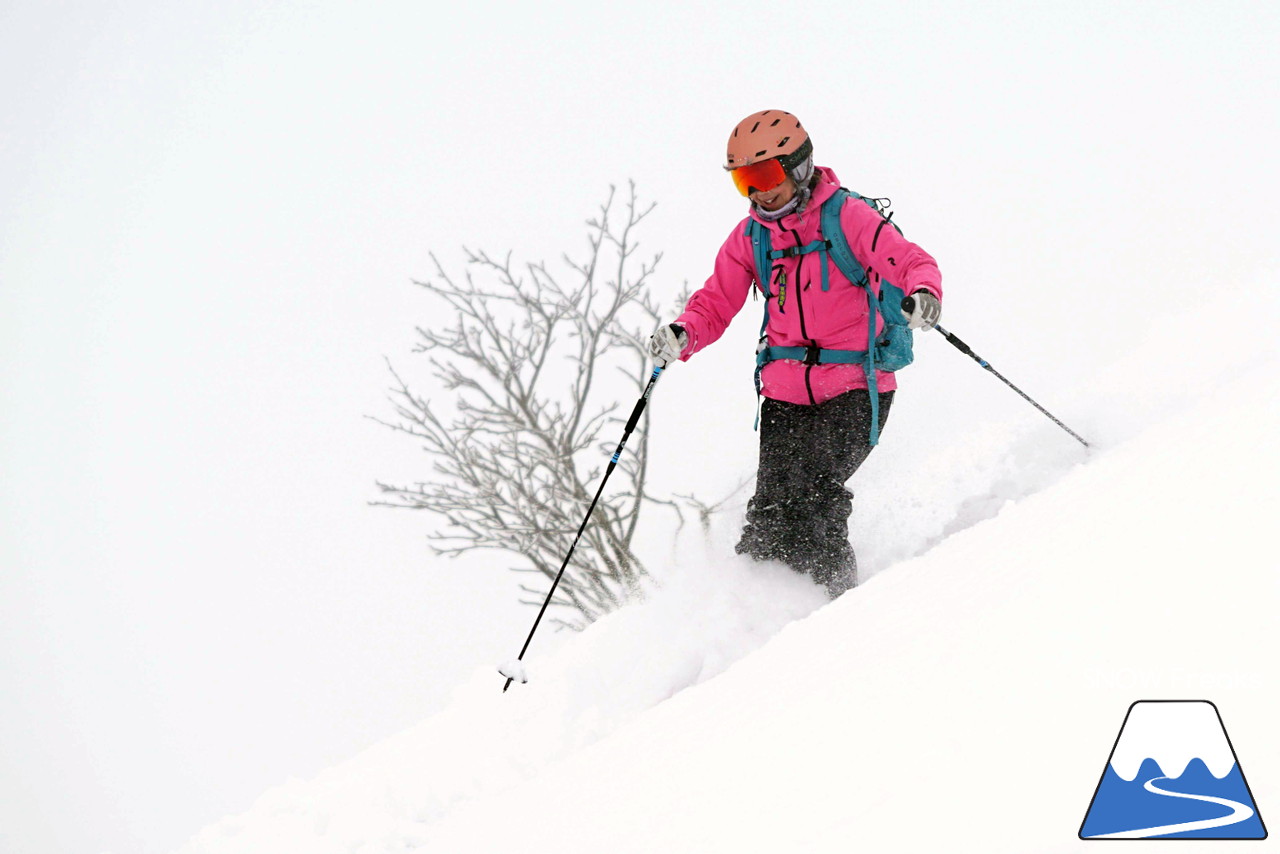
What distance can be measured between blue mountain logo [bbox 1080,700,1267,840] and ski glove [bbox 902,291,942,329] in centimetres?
197

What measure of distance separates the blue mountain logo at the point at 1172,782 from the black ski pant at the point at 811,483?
92.2 inches

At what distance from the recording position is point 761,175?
3.58 meters

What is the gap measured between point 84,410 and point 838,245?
739 ft

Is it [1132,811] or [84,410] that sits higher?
[84,410]

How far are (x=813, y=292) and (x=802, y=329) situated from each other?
0.17 meters

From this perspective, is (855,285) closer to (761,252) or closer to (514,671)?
(761,252)

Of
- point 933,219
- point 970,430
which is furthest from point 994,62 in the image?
point 970,430

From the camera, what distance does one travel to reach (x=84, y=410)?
7653 inches

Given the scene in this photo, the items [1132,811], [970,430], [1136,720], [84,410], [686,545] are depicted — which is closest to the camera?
[1132,811]

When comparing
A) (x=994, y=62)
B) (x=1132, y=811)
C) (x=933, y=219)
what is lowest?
(x=1132, y=811)

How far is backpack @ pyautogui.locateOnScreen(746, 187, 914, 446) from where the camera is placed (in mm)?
3666

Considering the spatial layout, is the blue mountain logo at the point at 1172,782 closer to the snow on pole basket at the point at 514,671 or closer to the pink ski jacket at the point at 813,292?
the pink ski jacket at the point at 813,292

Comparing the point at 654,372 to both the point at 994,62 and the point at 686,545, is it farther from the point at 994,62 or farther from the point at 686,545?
the point at 994,62

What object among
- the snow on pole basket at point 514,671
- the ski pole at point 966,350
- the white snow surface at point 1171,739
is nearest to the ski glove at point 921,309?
the ski pole at point 966,350
